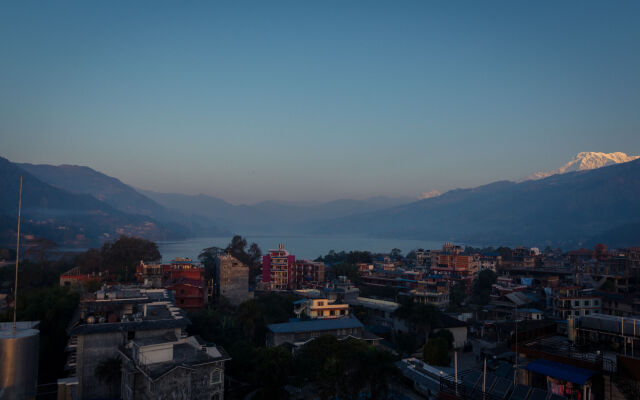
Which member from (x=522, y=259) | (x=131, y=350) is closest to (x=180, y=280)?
(x=131, y=350)

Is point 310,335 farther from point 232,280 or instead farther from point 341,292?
point 232,280

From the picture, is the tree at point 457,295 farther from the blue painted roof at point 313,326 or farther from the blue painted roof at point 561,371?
the blue painted roof at point 561,371

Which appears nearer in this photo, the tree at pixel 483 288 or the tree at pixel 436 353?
the tree at pixel 436 353

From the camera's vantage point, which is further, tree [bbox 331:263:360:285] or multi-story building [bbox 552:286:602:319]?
tree [bbox 331:263:360:285]

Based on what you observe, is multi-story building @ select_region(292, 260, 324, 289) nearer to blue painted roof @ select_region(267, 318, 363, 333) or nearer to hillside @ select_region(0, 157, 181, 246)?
blue painted roof @ select_region(267, 318, 363, 333)

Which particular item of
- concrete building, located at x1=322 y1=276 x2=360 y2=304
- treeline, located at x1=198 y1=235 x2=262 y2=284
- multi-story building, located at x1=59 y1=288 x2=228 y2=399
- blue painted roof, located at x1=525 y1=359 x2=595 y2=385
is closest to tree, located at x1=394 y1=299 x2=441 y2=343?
concrete building, located at x1=322 y1=276 x2=360 y2=304

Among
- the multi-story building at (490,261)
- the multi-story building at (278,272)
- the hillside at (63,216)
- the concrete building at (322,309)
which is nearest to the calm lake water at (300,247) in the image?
the hillside at (63,216)
